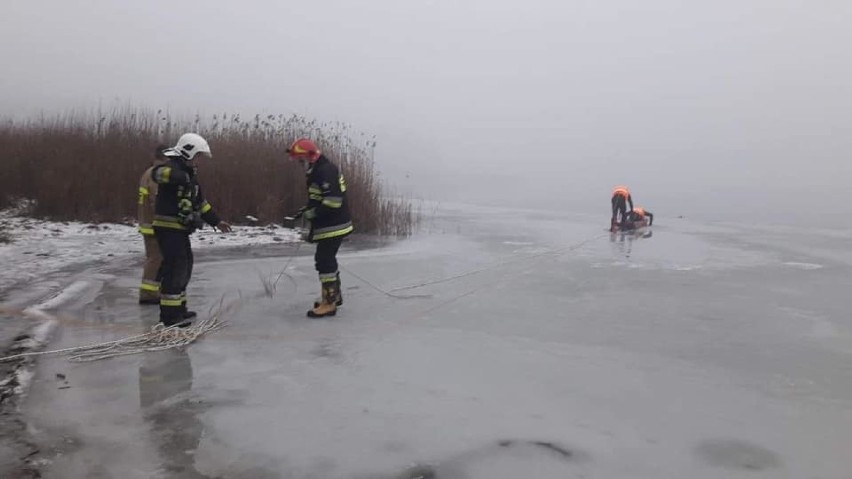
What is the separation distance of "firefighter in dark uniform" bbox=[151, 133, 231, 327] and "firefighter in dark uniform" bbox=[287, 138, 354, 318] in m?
0.86

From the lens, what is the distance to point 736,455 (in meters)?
3.08

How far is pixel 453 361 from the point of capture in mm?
4496

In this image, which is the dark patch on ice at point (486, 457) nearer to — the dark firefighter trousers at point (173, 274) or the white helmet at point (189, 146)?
the dark firefighter trousers at point (173, 274)

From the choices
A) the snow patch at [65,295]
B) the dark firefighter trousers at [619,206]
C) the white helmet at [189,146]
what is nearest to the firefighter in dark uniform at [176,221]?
the white helmet at [189,146]

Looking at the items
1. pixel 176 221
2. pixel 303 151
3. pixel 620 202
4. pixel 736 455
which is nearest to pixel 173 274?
pixel 176 221

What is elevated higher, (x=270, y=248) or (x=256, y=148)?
(x=256, y=148)

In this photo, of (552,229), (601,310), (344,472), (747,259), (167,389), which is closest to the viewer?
(344,472)

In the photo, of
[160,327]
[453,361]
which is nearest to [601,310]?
[453,361]

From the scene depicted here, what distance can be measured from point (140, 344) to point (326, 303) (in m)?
1.67

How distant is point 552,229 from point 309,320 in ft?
35.6

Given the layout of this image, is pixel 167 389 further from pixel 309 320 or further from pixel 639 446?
pixel 639 446

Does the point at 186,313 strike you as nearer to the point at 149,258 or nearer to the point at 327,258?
the point at 149,258

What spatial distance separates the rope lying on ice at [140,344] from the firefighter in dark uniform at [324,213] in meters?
1.02

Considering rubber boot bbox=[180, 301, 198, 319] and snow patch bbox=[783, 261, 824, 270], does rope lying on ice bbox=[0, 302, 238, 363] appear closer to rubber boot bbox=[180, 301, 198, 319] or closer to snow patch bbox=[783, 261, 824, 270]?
rubber boot bbox=[180, 301, 198, 319]
